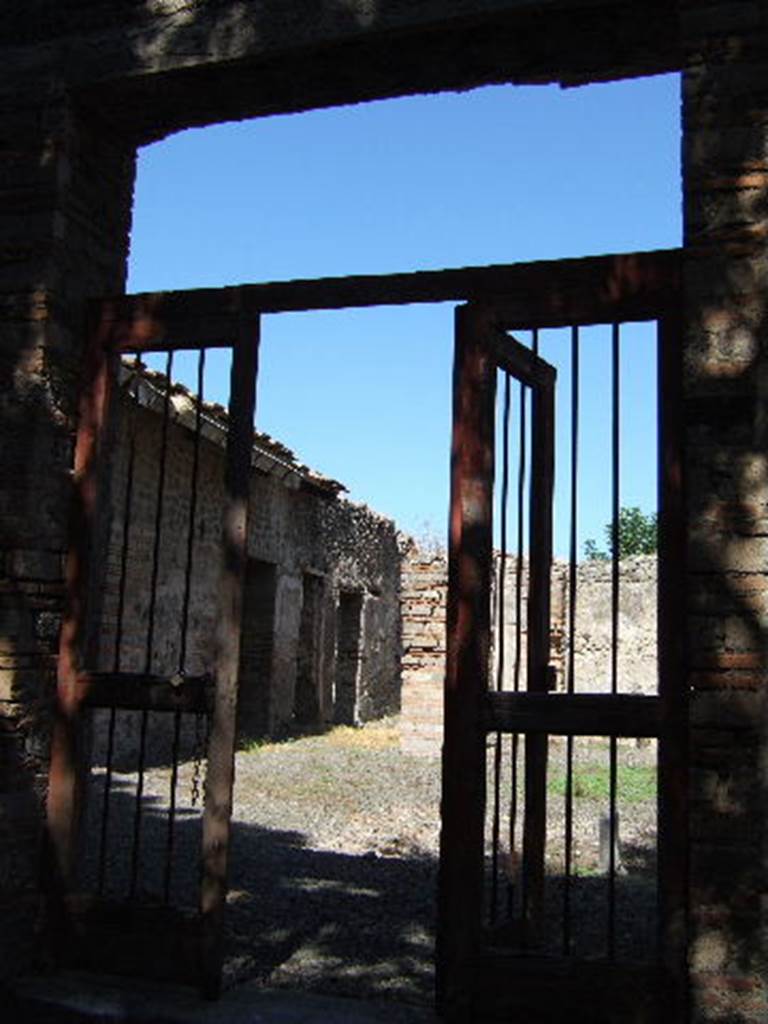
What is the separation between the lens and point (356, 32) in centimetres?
371

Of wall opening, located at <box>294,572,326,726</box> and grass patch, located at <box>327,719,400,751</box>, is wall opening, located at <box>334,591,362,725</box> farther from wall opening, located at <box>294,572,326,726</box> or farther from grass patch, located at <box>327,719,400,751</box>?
wall opening, located at <box>294,572,326,726</box>

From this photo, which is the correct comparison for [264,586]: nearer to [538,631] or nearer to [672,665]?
[538,631]

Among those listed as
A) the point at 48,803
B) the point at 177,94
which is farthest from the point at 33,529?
the point at 177,94

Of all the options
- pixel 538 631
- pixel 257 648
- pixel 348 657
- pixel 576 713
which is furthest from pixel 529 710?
pixel 348 657

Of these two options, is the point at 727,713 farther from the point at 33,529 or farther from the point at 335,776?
the point at 335,776

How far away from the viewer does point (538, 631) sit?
4.21 meters

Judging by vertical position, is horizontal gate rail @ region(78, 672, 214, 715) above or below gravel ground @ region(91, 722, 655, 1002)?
above

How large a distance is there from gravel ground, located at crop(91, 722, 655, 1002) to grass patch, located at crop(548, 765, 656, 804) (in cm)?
14

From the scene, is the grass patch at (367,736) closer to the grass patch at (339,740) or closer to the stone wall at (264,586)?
the grass patch at (339,740)

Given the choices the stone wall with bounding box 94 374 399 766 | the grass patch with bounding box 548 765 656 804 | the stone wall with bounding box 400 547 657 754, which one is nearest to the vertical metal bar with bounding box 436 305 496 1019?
the stone wall with bounding box 94 374 399 766

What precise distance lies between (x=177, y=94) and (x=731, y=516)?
2.68 metres

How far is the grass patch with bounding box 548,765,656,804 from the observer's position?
954 cm

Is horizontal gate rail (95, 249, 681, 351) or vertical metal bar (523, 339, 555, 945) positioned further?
vertical metal bar (523, 339, 555, 945)

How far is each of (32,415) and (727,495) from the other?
2.52m
